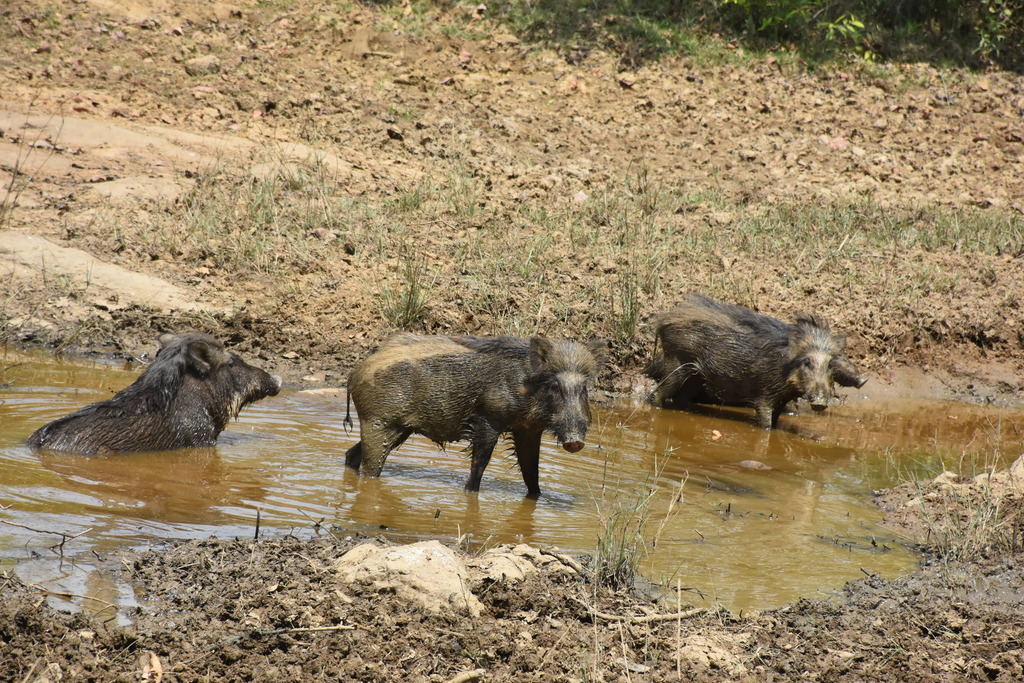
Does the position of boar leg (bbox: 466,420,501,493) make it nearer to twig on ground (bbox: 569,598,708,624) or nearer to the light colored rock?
the light colored rock

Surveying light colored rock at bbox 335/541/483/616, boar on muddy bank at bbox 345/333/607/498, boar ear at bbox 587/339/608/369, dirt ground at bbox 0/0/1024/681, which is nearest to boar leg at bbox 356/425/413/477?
boar on muddy bank at bbox 345/333/607/498

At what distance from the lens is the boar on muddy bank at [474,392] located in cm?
683

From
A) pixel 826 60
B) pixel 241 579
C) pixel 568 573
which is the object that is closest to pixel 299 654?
pixel 241 579

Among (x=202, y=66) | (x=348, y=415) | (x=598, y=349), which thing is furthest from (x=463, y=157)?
(x=598, y=349)

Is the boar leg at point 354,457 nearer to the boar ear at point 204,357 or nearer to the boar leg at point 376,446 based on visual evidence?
the boar leg at point 376,446

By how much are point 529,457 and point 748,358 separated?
12.6 ft

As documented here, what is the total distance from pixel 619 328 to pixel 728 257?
7.82ft

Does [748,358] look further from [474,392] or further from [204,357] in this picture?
[204,357]

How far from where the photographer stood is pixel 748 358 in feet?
33.7

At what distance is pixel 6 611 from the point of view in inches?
152

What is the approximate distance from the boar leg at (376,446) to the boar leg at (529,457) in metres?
0.74

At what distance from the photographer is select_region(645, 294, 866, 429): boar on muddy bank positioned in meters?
10.0

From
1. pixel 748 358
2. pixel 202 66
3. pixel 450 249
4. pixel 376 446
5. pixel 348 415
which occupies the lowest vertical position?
pixel 376 446

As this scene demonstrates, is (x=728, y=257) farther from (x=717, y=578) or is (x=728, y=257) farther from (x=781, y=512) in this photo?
(x=717, y=578)
